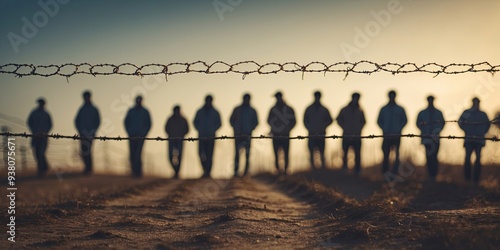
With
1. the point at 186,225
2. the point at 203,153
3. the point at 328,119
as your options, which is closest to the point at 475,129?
the point at 328,119

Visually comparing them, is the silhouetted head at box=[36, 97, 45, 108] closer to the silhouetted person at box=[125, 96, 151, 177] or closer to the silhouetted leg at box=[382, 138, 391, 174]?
the silhouetted person at box=[125, 96, 151, 177]

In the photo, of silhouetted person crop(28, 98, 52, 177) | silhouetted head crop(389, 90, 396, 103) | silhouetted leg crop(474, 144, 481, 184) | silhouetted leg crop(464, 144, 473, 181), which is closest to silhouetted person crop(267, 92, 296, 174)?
silhouetted head crop(389, 90, 396, 103)

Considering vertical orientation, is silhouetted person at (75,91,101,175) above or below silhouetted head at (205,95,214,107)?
below

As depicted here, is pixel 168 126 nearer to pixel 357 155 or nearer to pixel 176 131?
pixel 176 131

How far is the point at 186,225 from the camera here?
10.7 metres

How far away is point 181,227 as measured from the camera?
10.5 meters

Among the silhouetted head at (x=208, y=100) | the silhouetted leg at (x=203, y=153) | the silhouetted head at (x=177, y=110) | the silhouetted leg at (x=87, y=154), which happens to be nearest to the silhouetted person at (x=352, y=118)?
the silhouetted head at (x=208, y=100)

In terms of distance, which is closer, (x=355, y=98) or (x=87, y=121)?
(x=87, y=121)

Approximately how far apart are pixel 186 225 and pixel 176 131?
970cm

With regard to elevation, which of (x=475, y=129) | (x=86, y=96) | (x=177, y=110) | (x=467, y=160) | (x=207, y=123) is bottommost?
(x=467, y=160)

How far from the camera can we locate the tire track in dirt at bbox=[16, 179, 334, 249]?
907cm

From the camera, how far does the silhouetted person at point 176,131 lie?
794 inches

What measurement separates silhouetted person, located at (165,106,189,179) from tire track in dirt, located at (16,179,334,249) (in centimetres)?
509

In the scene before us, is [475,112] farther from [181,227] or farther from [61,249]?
[61,249]
